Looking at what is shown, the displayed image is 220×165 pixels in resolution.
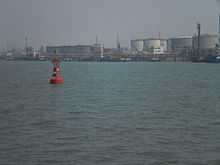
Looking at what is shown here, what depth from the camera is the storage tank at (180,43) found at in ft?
308

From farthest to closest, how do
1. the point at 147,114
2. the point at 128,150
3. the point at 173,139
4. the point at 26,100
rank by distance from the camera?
the point at 26,100 → the point at 147,114 → the point at 173,139 → the point at 128,150

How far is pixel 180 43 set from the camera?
9662cm

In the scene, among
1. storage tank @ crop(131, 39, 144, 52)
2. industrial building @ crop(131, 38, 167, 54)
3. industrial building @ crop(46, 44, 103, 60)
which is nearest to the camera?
industrial building @ crop(131, 38, 167, 54)

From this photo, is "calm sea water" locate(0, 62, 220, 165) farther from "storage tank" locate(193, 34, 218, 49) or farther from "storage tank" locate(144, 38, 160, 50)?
"storage tank" locate(144, 38, 160, 50)

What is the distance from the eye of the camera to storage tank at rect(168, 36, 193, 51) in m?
93.9

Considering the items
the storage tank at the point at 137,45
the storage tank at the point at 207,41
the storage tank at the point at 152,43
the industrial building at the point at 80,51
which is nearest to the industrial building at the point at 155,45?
the storage tank at the point at 152,43

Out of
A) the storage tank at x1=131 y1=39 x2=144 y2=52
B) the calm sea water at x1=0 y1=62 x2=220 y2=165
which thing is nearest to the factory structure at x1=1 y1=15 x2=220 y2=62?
the storage tank at x1=131 y1=39 x2=144 y2=52

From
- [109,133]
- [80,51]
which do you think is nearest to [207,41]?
[80,51]

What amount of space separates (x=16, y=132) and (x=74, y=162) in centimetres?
233

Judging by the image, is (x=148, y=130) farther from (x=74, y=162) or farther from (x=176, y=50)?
(x=176, y=50)

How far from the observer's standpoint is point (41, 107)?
11797 millimetres

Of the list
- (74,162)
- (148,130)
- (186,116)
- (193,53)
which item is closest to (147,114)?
(186,116)

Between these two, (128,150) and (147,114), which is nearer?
(128,150)

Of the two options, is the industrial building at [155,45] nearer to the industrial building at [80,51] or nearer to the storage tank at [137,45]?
the storage tank at [137,45]
